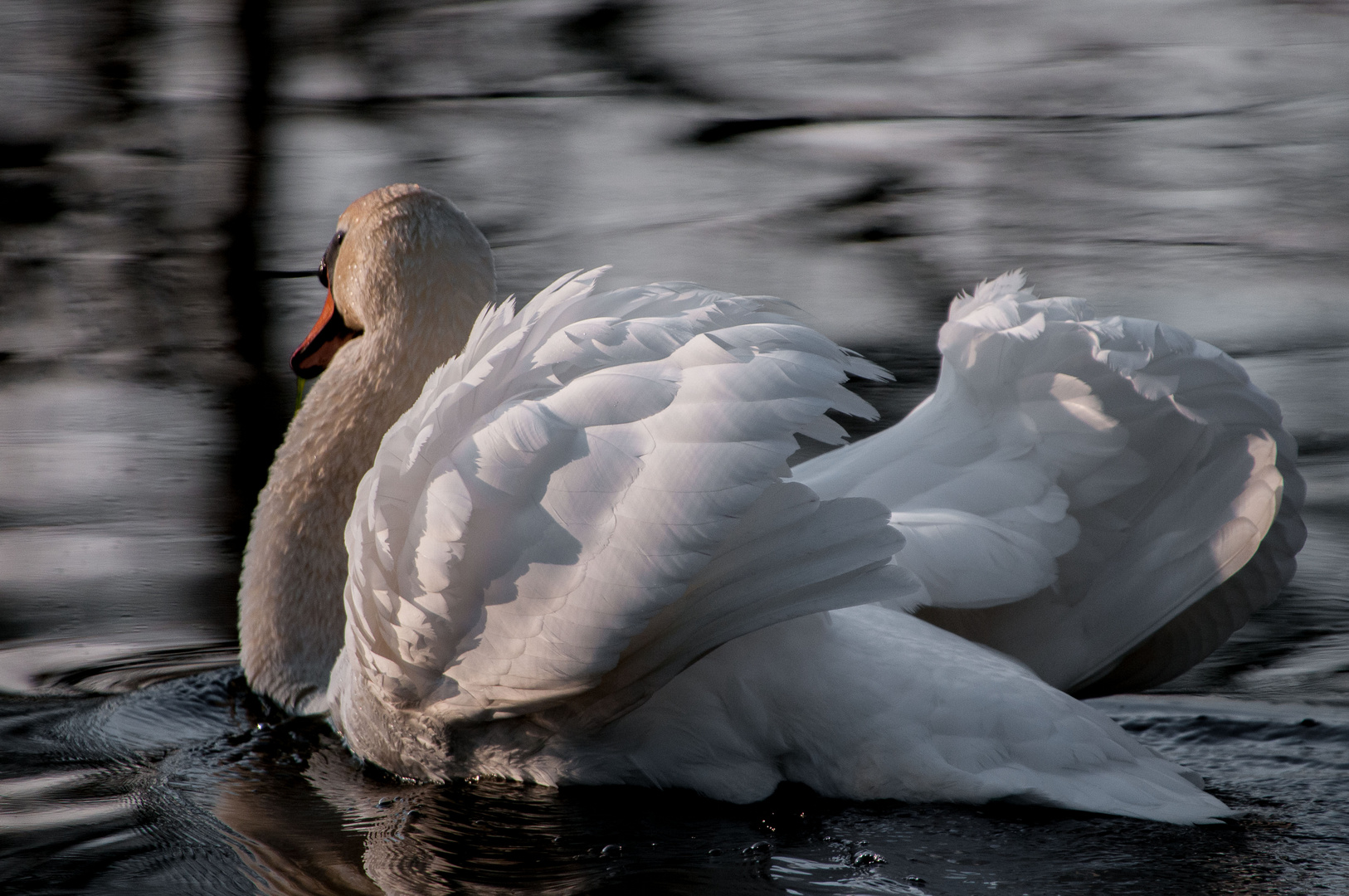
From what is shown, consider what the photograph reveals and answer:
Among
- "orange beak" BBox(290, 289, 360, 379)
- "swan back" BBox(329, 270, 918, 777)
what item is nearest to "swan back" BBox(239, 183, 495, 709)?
"orange beak" BBox(290, 289, 360, 379)

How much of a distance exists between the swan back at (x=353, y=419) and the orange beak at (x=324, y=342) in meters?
0.23

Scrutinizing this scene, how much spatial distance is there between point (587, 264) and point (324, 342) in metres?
3.34

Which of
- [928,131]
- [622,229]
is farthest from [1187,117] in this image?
[622,229]

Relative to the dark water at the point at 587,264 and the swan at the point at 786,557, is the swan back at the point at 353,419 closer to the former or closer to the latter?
the swan at the point at 786,557

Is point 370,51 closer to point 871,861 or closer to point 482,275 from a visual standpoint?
point 482,275

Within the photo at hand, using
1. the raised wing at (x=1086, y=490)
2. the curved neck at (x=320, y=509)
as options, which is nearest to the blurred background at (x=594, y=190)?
the curved neck at (x=320, y=509)

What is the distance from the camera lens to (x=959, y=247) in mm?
8297

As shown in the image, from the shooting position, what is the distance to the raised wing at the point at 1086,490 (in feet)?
11.4

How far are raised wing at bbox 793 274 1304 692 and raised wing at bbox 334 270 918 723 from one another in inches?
25.2

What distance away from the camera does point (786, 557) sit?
113 inches

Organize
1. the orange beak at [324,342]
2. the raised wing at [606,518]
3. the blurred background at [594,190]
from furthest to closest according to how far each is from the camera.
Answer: the blurred background at [594,190]
the orange beak at [324,342]
the raised wing at [606,518]

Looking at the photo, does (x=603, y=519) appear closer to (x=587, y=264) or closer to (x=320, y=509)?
(x=320, y=509)

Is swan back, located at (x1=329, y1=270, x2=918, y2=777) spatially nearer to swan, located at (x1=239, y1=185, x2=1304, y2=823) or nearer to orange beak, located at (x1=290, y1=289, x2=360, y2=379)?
swan, located at (x1=239, y1=185, x2=1304, y2=823)

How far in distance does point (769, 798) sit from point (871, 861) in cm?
31
